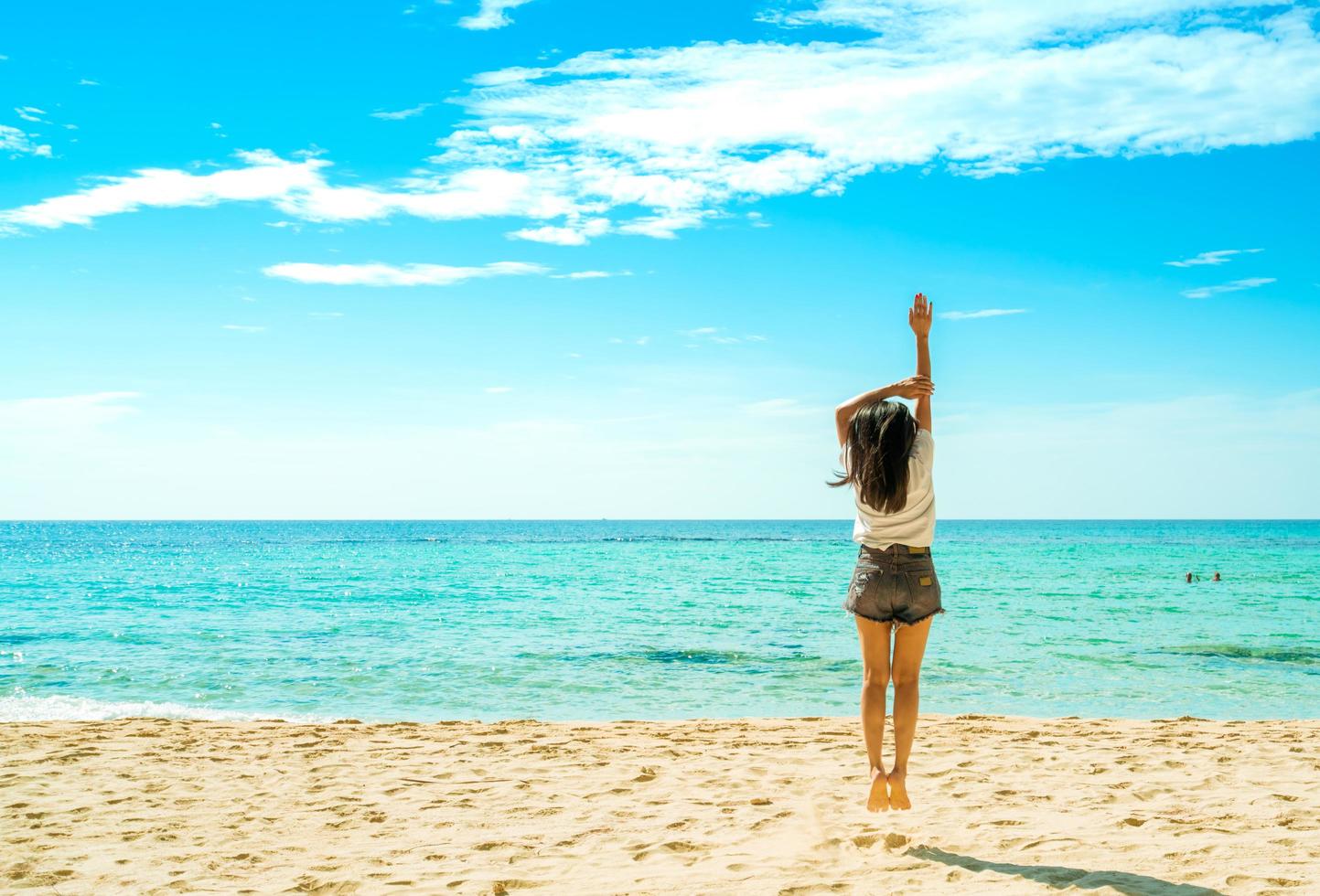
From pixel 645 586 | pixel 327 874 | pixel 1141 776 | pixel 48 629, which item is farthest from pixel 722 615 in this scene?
pixel 327 874

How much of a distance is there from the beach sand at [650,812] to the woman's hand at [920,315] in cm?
269

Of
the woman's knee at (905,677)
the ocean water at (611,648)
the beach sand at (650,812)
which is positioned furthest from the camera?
the ocean water at (611,648)

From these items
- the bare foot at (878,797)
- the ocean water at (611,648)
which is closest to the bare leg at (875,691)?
the bare foot at (878,797)

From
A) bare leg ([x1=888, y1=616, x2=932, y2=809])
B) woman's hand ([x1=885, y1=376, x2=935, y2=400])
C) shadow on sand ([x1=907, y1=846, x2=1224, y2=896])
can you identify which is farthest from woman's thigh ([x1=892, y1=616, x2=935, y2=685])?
woman's hand ([x1=885, y1=376, x2=935, y2=400])

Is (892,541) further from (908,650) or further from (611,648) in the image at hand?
(611,648)

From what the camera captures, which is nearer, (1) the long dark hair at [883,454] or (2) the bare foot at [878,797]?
(1) the long dark hair at [883,454]

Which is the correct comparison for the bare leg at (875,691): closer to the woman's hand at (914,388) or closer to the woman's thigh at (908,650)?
the woman's thigh at (908,650)

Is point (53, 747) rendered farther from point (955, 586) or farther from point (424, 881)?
point (955, 586)

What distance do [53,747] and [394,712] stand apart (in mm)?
3797

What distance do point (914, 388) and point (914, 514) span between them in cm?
65

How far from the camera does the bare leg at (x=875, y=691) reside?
4.75 meters

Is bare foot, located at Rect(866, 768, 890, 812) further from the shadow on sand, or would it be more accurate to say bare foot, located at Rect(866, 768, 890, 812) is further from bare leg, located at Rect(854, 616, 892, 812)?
the shadow on sand

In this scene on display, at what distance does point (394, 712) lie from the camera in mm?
10969

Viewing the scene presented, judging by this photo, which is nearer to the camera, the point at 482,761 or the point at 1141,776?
the point at 1141,776
